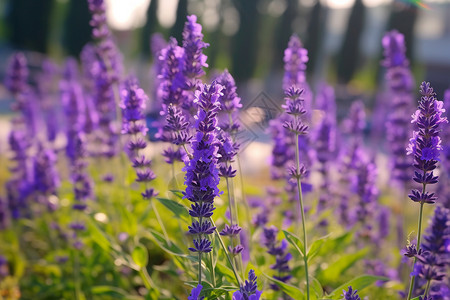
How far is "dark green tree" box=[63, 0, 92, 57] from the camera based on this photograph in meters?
27.8

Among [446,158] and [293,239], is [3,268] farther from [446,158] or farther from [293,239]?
[446,158]

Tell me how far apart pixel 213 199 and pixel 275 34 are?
24176 millimetres

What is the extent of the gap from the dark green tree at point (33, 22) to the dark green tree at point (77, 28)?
161 centimetres

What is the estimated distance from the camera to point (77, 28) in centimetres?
2791

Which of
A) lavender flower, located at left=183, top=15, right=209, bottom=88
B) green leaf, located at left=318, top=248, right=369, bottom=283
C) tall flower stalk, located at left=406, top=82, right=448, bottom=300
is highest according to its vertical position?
lavender flower, located at left=183, top=15, right=209, bottom=88

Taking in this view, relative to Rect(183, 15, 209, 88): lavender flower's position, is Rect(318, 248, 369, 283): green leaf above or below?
below

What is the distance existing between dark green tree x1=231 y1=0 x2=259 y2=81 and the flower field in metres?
19.0

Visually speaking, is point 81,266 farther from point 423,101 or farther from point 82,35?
point 82,35

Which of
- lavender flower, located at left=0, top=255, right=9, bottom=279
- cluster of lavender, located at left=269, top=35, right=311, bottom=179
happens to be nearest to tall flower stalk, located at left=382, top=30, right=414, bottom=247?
cluster of lavender, located at left=269, top=35, right=311, bottom=179

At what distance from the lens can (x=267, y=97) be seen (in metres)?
2.58

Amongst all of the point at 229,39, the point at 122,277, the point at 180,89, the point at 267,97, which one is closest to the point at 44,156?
the point at 122,277

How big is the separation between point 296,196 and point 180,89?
5.10 ft

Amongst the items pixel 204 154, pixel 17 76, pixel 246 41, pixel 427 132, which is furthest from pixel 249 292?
pixel 246 41

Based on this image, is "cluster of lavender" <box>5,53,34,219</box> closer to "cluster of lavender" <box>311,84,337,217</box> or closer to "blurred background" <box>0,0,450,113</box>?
"cluster of lavender" <box>311,84,337,217</box>
